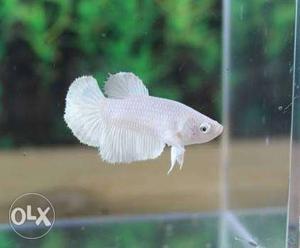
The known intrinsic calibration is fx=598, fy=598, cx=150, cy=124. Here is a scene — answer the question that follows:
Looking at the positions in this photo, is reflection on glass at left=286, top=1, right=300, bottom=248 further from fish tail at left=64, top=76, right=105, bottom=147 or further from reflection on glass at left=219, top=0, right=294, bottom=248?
fish tail at left=64, top=76, right=105, bottom=147

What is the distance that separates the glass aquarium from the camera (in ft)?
2.02

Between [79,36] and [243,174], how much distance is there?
0.24 metres

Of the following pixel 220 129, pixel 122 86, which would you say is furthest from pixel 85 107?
pixel 220 129

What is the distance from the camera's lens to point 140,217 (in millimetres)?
677

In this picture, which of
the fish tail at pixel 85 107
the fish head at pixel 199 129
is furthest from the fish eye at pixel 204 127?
the fish tail at pixel 85 107

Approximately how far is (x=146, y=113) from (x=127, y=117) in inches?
0.8

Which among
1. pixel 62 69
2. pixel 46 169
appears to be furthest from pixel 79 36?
pixel 46 169

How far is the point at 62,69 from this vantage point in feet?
2.04

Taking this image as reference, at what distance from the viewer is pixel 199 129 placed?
0.62 meters

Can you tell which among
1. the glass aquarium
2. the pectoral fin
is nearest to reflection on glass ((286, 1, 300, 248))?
the glass aquarium

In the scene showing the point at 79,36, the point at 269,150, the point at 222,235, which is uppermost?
the point at 79,36

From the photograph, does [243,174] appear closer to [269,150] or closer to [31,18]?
[269,150]

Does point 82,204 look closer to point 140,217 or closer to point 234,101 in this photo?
point 140,217

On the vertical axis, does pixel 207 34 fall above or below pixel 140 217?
above
